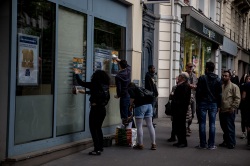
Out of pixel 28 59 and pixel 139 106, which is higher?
pixel 28 59

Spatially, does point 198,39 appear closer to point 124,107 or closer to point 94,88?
point 124,107

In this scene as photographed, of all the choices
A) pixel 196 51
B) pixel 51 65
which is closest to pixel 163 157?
→ pixel 51 65

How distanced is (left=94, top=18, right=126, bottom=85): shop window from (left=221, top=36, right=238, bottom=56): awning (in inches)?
656

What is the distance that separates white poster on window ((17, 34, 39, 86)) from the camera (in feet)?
24.9

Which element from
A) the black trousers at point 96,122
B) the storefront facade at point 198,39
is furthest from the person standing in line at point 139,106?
the storefront facade at point 198,39

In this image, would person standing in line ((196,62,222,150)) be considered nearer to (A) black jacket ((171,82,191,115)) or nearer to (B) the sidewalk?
(A) black jacket ((171,82,191,115))

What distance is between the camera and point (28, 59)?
7.82 meters

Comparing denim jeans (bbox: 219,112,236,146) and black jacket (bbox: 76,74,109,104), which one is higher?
black jacket (bbox: 76,74,109,104)

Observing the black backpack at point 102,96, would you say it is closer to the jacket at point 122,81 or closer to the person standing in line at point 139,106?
the person standing in line at point 139,106

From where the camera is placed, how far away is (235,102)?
10.3 metres

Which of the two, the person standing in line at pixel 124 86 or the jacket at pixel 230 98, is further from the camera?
the jacket at pixel 230 98

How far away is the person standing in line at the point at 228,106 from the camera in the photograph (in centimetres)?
1031

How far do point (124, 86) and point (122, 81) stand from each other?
0.14m

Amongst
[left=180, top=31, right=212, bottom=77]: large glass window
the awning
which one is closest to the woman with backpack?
[left=180, top=31, right=212, bottom=77]: large glass window
